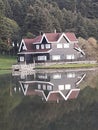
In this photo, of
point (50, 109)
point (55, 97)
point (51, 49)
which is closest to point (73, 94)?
point (55, 97)

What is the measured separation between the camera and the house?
236ft

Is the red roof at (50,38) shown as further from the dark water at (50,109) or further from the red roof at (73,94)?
the red roof at (73,94)

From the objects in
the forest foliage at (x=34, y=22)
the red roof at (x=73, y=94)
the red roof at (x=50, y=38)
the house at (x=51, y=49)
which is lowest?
the red roof at (x=73, y=94)

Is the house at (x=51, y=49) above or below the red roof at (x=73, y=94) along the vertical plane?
above

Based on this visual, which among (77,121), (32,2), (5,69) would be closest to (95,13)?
(32,2)

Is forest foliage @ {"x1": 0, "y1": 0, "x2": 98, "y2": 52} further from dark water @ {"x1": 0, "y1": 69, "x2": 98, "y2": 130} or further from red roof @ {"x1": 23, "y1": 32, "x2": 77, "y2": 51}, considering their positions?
dark water @ {"x1": 0, "y1": 69, "x2": 98, "y2": 130}

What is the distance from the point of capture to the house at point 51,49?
236 ft

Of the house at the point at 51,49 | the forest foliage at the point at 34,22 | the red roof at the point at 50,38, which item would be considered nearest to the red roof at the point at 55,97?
the house at the point at 51,49

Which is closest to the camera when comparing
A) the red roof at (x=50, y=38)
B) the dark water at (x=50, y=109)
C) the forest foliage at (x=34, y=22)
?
the dark water at (x=50, y=109)

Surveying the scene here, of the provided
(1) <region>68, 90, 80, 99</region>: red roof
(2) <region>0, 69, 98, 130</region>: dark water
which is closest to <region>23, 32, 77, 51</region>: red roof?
(2) <region>0, 69, 98, 130</region>: dark water

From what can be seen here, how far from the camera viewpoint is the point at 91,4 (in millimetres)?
122062

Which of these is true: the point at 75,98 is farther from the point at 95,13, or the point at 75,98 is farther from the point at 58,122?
the point at 95,13

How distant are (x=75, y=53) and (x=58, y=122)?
55164 millimetres

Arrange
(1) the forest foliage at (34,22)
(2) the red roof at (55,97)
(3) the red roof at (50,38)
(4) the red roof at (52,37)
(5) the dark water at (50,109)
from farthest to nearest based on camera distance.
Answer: (1) the forest foliage at (34,22), (3) the red roof at (50,38), (4) the red roof at (52,37), (2) the red roof at (55,97), (5) the dark water at (50,109)
